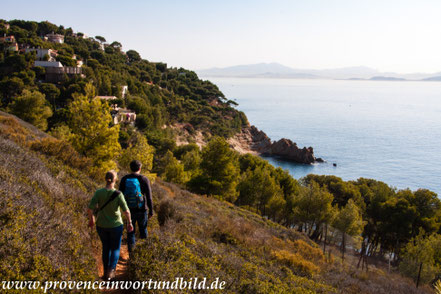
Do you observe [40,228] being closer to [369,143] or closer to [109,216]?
[109,216]

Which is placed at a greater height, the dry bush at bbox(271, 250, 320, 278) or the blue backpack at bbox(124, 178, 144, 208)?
the blue backpack at bbox(124, 178, 144, 208)

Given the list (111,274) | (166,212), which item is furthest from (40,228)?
(166,212)

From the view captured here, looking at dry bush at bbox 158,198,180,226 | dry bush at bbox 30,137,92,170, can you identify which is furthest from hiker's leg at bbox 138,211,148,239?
dry bush at bbox 30,137,92,170

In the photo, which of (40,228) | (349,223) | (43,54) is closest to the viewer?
(40,228)

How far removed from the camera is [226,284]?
508cm

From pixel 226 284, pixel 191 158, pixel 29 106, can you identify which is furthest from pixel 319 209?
pixel 29 106

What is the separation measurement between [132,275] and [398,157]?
80.9m

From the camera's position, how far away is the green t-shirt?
470cm

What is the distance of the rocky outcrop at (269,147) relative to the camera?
230 feet

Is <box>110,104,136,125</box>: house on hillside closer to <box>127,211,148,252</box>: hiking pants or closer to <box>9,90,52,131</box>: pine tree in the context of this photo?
<box>9,90,52,131</box>: pine tree

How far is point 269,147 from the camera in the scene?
78.9m

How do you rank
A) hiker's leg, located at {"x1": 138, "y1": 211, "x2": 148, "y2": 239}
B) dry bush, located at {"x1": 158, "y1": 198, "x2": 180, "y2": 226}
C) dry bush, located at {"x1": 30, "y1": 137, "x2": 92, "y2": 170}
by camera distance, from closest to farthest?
hiker's leg, located at {"x1": 138, "y1": 211, "x2": 148, "y2": 239}
dry bush, located at {"x1": 158, "y1": 198, "x2": 180, "y2": 226}
dry bush, located at {"x1": 30, "y1": 137, "x2": 92, "y2": 170}

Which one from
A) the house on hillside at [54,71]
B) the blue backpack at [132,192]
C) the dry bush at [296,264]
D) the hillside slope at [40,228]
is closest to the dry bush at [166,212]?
the hillside slope at [40,228]

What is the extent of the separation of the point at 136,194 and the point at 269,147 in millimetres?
74909
